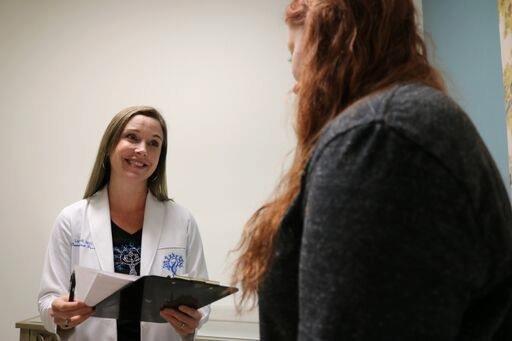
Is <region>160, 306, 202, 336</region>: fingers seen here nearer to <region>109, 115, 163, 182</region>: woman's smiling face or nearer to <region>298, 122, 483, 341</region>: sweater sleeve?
<region>109, 115, 163, 182</region>: woman's smiling face

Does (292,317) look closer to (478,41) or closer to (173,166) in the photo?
(478,41)

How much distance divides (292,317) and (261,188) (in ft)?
5.89

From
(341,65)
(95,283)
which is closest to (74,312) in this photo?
(95,283)

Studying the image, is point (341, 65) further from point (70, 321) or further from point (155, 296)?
A: point (70, 321)

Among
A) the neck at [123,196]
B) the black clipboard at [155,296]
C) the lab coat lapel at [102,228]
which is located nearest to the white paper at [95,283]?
the black clipboard at [155,296]

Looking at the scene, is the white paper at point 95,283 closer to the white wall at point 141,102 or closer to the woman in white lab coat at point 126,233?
the woman in white lab coat at point 126,233

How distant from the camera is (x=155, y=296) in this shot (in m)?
1.17

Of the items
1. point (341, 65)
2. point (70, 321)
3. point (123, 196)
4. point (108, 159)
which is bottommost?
point (70, 321)

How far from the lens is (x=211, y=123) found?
2.41 meters

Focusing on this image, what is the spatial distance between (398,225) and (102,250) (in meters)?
1.35

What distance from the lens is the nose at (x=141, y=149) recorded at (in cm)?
167

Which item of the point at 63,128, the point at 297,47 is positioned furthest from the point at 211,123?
the point at 297,47

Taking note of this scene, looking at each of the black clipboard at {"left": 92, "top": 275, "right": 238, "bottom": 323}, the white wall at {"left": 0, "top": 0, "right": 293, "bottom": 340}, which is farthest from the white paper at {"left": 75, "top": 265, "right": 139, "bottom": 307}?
the white wall at {"left": 0, "top": 0, "right": 293, "bottom": 340}

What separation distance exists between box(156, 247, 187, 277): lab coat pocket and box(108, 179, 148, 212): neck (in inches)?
9.4
